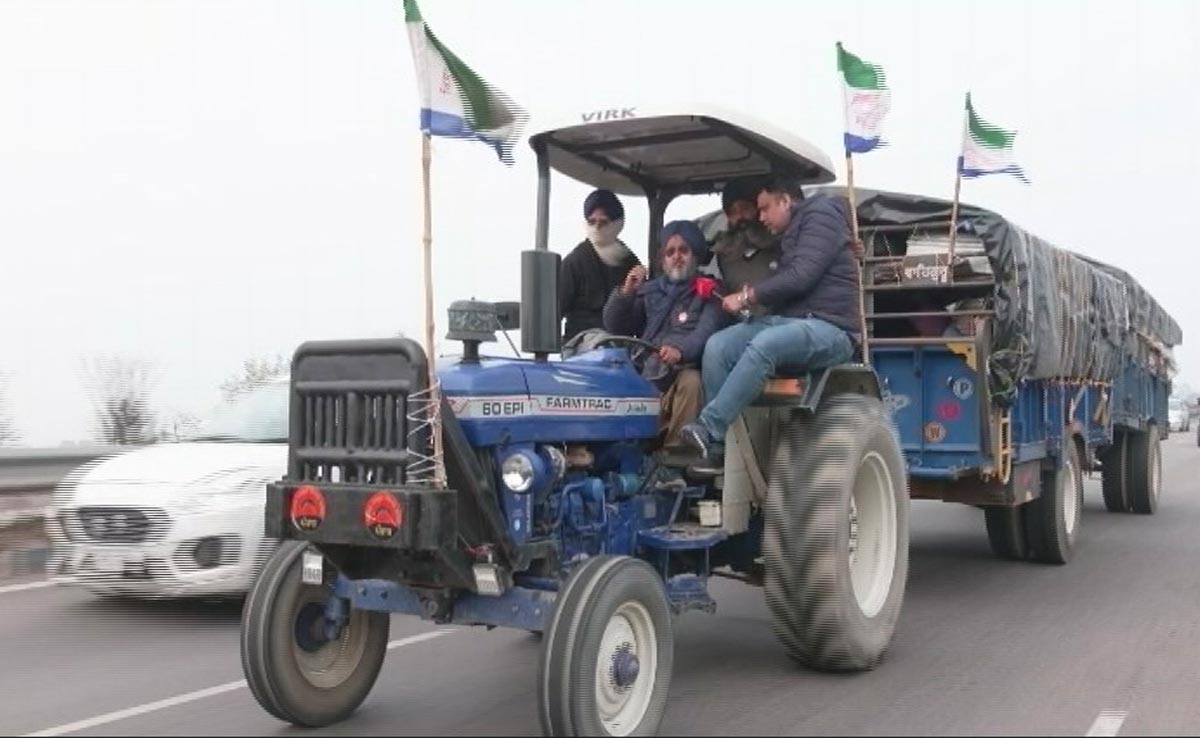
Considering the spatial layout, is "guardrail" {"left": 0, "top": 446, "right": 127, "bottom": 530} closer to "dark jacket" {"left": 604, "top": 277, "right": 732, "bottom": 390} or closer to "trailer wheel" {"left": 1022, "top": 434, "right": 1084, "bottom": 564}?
"dark jacket" {"left": 604, "top": 277, "right": 732, "bottom": 390}

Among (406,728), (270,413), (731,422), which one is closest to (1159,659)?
(731,422)

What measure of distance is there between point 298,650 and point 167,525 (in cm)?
273

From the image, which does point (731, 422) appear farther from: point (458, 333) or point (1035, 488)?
point (1035, 488)

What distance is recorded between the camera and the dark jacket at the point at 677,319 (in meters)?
5.80

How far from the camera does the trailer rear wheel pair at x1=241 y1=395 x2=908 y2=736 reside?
433 centimetres

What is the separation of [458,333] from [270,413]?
4.59m

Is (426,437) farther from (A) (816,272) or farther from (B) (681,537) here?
(A) (816,272)

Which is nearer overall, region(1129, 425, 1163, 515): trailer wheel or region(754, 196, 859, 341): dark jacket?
region(754, 196, 859, 341): dark jacket

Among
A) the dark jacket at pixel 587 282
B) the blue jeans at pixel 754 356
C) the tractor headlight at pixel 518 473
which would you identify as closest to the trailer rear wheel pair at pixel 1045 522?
the blue jeans at pixel 754 356

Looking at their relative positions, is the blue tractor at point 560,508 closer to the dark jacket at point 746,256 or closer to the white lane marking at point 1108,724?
the dark jacket at point 746,256

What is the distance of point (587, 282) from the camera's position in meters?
6.46

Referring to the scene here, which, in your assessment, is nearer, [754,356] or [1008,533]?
[754,356]

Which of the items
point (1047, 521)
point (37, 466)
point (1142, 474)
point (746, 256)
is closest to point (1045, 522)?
point (1047, 521)

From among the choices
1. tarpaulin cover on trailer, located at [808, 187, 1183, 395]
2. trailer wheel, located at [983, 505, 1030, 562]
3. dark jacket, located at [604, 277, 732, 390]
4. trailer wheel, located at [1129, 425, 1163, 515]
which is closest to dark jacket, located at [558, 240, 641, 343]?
dark jacket, located at [604, 277, 732, 390]
